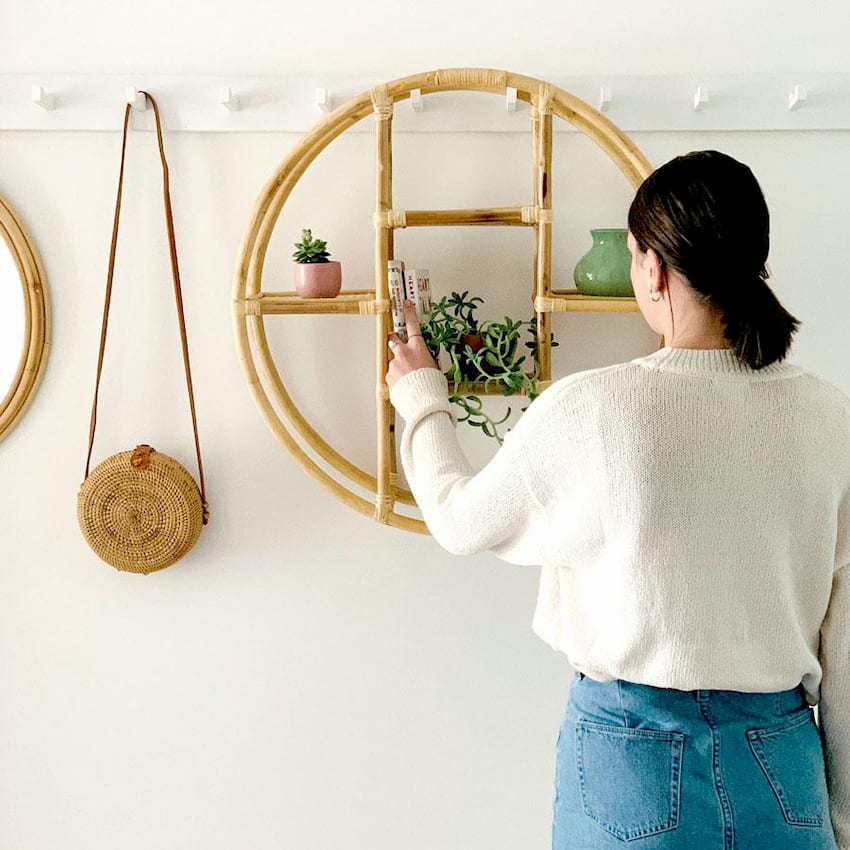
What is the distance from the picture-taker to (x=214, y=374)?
158 centimetres

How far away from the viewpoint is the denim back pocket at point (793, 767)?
1.07 m

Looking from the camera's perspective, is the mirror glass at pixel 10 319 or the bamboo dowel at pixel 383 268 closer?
the bamboo dowel at pixel 383 268

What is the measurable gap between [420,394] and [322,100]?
0.49 metres

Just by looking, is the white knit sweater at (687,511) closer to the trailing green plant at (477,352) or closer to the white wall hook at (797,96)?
the trailing green plant at (477,352)

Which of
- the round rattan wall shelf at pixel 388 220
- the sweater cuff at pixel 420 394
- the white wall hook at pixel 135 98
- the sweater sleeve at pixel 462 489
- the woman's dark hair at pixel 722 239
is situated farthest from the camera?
the white wall hook at pixel 135 98

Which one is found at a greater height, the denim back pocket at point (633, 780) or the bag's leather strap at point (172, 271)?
the bag's leather strap at point (172, 271)

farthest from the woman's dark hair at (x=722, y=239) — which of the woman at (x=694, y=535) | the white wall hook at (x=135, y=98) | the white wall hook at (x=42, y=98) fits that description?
the white wall hook at (x=42, y=98)

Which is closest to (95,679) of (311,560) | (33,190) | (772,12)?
(311,560)

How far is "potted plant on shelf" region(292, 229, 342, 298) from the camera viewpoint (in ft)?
4.60

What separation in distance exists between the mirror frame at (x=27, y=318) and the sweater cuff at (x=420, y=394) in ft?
2.00

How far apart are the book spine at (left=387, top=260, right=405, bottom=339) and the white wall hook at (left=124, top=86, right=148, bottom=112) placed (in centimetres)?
47

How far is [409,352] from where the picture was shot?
4.45 ft

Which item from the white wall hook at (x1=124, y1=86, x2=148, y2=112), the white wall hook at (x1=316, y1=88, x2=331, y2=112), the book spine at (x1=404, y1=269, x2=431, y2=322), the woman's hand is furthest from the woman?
the white wall hook at (x1=124, y1=86, x2=148, y2=112)

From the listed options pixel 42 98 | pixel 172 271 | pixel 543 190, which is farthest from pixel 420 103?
pixel 42 98
